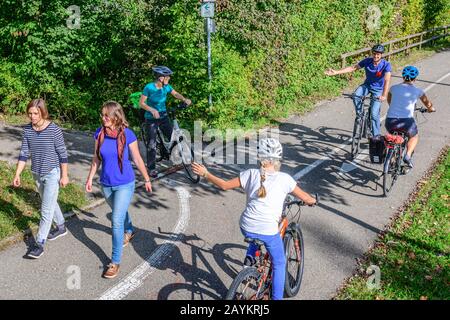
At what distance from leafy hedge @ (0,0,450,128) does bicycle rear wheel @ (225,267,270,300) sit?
7137mm

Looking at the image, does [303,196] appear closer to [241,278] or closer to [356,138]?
[241,278]

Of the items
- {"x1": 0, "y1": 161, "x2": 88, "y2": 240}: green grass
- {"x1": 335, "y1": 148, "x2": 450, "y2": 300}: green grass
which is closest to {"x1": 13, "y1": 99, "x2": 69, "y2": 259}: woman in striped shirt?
{"x1": 0, "y1": 161, "x2": 88, "y2": 240}: green grass

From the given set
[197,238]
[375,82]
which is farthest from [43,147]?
[375,82]

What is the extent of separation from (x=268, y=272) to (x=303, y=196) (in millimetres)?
861

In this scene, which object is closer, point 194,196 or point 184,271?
point 184,271

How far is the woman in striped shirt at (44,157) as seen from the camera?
5.67m

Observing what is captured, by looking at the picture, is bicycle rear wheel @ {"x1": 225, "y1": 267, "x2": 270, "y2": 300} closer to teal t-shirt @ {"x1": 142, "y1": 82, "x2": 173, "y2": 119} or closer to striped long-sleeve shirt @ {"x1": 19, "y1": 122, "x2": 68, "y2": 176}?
striped long-sleeve shirt @ {"x1": 19, "y1": 122, "x2": 68, "y2": 176}

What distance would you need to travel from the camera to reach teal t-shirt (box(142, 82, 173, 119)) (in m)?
8.01

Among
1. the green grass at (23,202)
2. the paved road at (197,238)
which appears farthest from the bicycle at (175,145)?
the green grass at (23,202)

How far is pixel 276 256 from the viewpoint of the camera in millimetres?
4480
